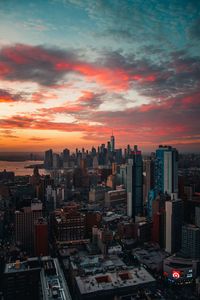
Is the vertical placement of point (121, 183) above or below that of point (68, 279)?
above

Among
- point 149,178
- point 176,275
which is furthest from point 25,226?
point 149,178

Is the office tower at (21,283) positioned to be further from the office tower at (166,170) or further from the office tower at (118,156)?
the office tower at (118,156)

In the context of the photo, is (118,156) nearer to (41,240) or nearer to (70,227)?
(70,227)

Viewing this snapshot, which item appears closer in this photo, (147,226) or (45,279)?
(45,279)

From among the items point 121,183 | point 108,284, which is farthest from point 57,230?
point 121,183

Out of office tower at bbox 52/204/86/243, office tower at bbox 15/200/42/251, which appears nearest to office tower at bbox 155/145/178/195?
office tower at bbox 52/204/86/243

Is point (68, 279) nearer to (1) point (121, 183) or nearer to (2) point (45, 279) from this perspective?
(2) point (45, 279)

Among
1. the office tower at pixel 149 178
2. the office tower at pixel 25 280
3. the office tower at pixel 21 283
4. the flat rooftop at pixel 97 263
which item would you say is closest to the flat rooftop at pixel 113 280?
the flat rooftop at pixel 97 263
